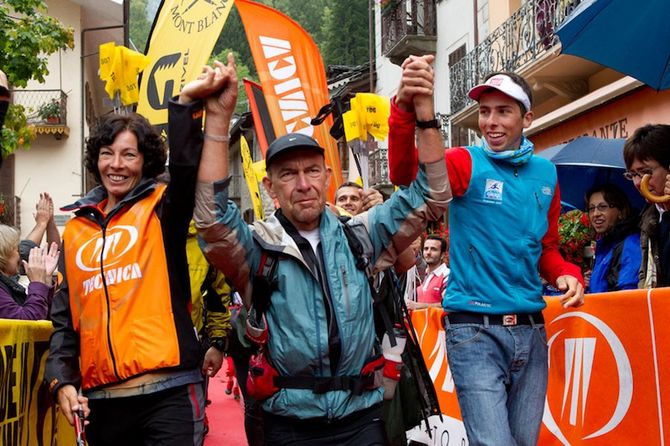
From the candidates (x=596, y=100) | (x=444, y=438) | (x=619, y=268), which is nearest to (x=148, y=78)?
(x=444, y=438)

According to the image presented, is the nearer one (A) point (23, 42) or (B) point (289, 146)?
(B) point (289, 146)

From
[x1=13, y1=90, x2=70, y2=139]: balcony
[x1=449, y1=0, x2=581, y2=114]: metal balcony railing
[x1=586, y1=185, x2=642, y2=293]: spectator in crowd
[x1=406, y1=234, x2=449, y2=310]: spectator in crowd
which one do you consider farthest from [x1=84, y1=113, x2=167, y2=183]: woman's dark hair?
[x1=13, y1=90, x2=70, y2=139]: balcony

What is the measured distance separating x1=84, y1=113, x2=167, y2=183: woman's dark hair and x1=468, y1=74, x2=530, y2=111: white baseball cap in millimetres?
1493

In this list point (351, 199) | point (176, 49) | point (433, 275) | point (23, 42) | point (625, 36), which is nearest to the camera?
point (625, 36)

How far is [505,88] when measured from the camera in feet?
14.4

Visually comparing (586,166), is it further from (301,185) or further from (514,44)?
(514,44)

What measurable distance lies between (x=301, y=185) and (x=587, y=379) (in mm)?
2760

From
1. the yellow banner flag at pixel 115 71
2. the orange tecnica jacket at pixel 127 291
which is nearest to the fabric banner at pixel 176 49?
the yellow banner flag at pixel 115 71

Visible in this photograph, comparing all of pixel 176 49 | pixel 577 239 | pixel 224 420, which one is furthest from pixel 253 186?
pixel 176 49

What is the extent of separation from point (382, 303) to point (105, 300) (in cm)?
109

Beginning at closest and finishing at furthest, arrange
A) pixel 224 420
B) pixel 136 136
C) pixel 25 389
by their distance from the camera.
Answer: pixel 136 136 < pixel 25 389 < pixel 224 420

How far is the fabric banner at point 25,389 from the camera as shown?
14.5 ft

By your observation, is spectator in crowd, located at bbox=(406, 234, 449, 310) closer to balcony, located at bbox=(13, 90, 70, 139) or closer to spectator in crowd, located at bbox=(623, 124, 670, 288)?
spectator in crowd, located at bbox=(623, 124, 670, 288)

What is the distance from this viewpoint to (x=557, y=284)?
4.41m
